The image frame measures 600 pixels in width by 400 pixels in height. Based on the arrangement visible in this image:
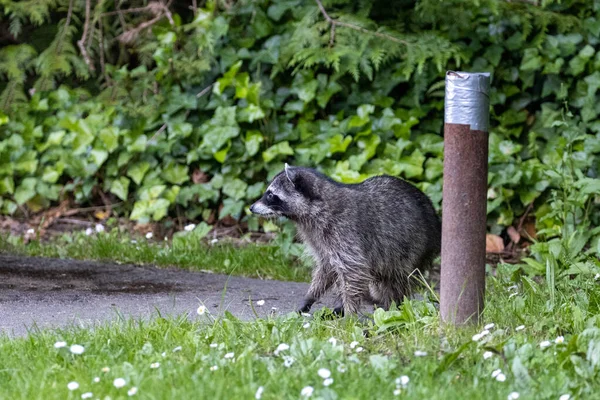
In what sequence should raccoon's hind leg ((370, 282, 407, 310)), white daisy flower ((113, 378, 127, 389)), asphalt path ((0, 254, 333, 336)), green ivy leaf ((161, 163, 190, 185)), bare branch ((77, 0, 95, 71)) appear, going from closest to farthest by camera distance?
white daisy flower ((113, 378, 127, 389)) → asphalt path ((0, 254, 333, 336)) → raccoon's hind leg ((370, 282, 407, 310)) → bare branch ((77, 0, 95, 71)) → green ivy leaf ((161, 163, 190, 185))

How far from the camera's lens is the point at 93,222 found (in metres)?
8.59

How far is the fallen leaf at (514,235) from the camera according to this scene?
7.54 m

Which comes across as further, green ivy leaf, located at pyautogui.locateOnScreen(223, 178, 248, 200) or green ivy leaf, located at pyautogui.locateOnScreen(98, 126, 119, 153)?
green ivy leaf, located at pyautogui.locateOnScreen(98, 126, 119, 153)

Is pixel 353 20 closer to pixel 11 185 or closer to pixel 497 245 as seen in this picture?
pixel 497 245

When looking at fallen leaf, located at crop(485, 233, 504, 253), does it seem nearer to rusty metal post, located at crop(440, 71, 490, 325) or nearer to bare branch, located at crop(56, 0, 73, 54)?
rusty metal post, located at crop(440, 71, 490, 325)

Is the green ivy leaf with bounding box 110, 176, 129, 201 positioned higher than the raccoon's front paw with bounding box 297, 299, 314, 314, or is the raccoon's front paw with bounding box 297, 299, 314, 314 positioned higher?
the raccoon's front paw with bounding box 297, 299, 314, 314

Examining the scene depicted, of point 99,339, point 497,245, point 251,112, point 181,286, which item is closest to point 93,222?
point 251,112

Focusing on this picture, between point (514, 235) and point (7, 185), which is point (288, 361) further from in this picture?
point (7, 185)

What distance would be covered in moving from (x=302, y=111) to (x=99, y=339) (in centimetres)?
423

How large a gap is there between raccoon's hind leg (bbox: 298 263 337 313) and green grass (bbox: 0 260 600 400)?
0.74m

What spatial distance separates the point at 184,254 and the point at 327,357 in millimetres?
3139

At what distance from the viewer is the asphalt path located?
5.10 meters

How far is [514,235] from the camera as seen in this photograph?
7.55 meters

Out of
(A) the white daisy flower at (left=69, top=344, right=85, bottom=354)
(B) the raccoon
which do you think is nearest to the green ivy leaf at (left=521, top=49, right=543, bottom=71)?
(B) the raccoon
